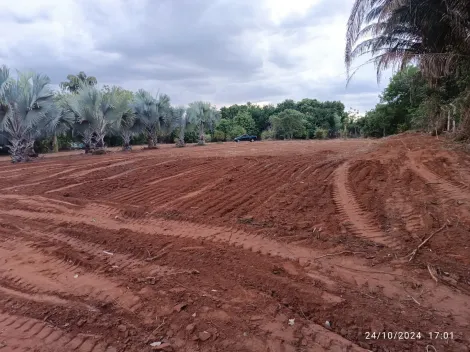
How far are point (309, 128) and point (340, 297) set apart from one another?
51.1 m

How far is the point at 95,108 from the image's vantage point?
23.5 meters

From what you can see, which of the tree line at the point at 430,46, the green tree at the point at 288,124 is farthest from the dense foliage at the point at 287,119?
the tree line at the point at 430,46

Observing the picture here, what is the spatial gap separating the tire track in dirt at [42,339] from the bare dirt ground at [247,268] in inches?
0.5

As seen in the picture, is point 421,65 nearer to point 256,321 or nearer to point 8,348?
point 256,321

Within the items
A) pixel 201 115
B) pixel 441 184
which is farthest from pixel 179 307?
pixel 201 115

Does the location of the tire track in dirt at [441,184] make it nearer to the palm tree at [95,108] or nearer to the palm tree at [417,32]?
the palm tree at [417,32]

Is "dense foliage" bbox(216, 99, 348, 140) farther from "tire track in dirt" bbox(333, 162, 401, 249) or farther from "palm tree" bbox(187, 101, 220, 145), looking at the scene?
"tire track in dirt" bbox(333, 162, 401, 249)

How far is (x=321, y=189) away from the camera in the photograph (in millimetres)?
7078

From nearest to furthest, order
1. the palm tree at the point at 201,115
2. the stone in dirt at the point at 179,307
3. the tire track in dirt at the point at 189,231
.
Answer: the stone in dirt at the point at 179,307 → the tire track in dirt at the point at 189,231 → the palm tree at the point at 201,115

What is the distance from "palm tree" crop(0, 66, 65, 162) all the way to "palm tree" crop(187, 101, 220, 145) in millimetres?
16120

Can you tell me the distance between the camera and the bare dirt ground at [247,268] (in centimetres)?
279

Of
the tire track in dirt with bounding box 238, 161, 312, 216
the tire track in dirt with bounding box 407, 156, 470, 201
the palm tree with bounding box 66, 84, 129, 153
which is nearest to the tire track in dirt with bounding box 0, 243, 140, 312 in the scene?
the tire track in dirt with bounding box 238, 161, 312, 216

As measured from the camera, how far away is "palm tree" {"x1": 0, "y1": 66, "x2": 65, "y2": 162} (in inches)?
704

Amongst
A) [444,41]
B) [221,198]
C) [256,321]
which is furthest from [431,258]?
[444,41]
